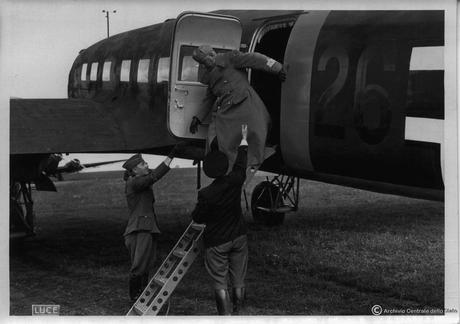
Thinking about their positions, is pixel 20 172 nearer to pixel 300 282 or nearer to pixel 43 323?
pixel 43 323

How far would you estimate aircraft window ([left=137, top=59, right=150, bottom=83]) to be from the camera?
12873 millimetres

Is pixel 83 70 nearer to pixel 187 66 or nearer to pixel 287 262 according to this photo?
pixel 187 66

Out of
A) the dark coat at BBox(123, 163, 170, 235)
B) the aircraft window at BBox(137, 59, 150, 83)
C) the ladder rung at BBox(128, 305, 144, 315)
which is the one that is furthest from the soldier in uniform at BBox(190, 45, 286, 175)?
the aircraft window at BBox(137, 59, 150, 83)

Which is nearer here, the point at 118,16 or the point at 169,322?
the point at 169,322

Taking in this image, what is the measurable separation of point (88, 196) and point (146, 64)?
9595mm

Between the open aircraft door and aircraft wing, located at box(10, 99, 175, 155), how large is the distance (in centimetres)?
173

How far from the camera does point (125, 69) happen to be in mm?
13695

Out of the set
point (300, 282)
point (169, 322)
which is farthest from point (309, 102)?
point (169, 322)

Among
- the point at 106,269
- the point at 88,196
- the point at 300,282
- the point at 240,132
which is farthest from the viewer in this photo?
the point at 88,196

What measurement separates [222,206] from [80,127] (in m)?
4.49

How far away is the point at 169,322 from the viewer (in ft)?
26.6

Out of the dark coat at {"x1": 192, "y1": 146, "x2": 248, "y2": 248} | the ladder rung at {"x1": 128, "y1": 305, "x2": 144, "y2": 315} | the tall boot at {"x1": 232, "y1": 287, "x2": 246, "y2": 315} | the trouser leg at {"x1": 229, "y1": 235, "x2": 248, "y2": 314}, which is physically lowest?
the ladder rung at {"x1": 128, "y1": 305, "x2": 144, "y2": 315}

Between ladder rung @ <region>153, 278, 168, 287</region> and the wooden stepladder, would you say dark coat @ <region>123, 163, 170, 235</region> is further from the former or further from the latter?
ladder rung @ <region>153, 278, 168, 287</region>

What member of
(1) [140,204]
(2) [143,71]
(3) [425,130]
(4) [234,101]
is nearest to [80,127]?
(2) [143,71]
